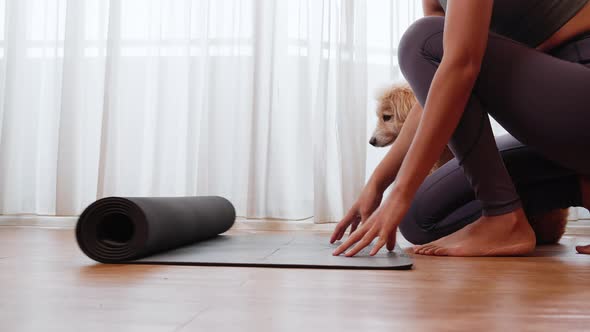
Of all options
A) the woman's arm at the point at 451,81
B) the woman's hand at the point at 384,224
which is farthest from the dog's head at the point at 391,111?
the woman's hand at the point at 384,224

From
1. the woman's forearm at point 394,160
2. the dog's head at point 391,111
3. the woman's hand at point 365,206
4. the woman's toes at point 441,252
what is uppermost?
the dog's head at point 391,111

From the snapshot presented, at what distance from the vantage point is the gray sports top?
1191mm

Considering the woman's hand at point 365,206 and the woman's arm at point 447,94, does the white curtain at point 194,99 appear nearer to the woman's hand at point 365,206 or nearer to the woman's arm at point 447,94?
the woman's hand at point 365,206

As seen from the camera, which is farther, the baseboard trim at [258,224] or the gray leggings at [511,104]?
the baseboard trim at [258,224]

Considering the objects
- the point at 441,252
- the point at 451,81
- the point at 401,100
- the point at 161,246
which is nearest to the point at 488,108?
the point at 451,81

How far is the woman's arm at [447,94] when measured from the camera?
1035 mm

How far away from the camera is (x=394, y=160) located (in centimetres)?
132

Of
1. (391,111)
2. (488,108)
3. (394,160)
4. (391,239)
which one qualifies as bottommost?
(391,239)

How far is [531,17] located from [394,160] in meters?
0.42

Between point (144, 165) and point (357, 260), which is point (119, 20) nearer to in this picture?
point (144, 165)

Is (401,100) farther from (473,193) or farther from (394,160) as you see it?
(394,160)

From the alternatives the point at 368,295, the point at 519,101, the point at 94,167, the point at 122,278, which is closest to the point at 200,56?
the point at 94,167

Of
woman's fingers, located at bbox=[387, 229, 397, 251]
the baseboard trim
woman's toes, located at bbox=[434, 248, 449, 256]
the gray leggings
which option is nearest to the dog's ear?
the baseboard trim

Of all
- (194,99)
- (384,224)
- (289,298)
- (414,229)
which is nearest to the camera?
(289,298)
